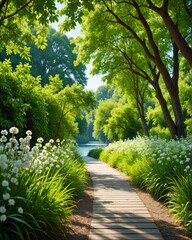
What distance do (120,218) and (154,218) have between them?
25.3 inches

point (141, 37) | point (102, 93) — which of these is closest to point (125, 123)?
point (141, 37)

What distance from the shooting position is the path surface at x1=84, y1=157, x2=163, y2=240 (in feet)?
15.5

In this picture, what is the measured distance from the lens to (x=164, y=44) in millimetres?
16531

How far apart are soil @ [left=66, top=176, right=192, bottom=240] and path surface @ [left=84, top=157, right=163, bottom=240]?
4.3 inches

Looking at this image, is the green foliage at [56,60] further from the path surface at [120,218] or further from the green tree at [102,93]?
the green tree at [102,93]

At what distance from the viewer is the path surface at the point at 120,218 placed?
15.5ft

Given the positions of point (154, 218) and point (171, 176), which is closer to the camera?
point (154, 218)

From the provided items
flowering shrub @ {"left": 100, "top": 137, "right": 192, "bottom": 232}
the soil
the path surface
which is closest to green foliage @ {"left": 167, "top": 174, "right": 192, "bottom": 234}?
flowering shrub @ {"left": 100, "top": 137, "right": 192, "bottom": 232}

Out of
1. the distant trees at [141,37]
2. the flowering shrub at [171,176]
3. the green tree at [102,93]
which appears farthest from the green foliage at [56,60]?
the green tree at [102,93]

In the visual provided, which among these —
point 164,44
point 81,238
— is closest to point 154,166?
point 81,238

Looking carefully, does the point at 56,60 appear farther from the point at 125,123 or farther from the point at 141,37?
the point at 141,37

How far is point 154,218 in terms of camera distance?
572 centimetres

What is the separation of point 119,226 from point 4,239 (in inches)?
83.4

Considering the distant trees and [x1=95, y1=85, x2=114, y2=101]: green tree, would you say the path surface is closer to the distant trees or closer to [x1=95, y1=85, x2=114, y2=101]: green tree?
the distant trees
